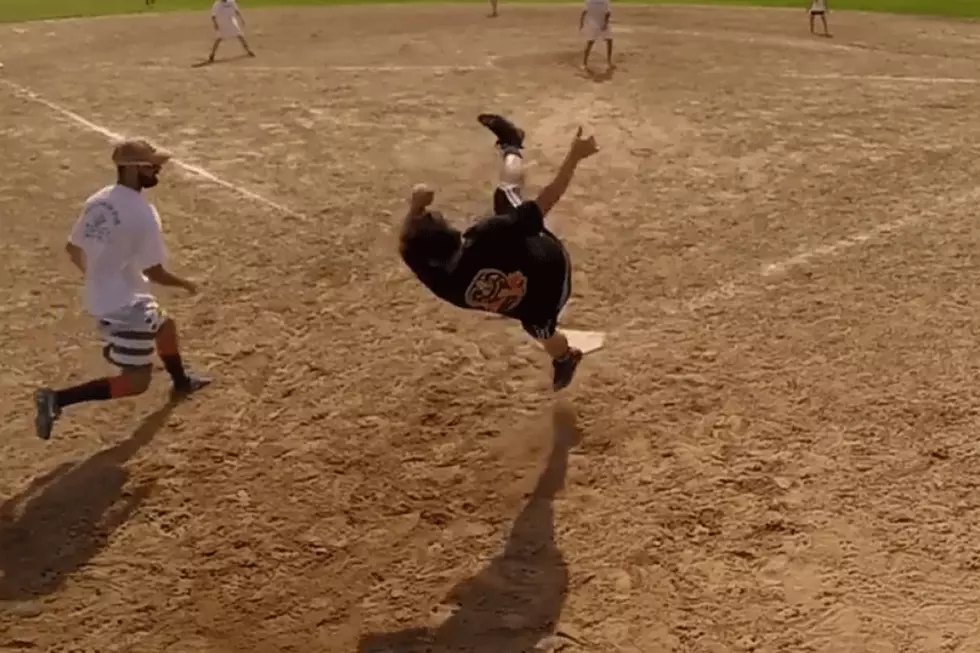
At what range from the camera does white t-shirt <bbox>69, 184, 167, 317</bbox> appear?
20.9ft

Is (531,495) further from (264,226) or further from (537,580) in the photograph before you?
(264,226)

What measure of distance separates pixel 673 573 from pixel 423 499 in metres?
1.52

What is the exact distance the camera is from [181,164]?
40.8ft

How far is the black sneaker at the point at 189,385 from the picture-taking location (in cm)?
757

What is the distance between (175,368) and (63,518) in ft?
4.89

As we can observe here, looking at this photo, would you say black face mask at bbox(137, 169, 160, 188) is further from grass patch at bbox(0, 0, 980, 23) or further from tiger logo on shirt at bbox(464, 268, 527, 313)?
grass patch at bbox(0, 0, 980, 23)

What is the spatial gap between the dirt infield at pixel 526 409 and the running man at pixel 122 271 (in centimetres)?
50

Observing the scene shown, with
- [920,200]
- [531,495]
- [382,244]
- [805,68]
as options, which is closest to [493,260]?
[531,495]

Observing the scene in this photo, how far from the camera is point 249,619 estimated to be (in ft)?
17.7

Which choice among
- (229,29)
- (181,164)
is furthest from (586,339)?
(229,29)

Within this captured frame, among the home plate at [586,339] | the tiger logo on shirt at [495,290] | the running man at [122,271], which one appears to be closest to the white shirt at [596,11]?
the home plate at [586,339]

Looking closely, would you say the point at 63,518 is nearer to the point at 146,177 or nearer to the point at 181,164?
the point at 146,177

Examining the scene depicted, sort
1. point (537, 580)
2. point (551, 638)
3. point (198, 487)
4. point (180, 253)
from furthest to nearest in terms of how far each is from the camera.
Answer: point (180, 253)
point (198, 487)
point (537, 580)
point (551, 638)

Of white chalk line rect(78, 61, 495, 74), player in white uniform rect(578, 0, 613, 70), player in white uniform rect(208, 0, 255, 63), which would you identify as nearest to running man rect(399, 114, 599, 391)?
A: white chalk line rect(78, 61, 495, 74)
